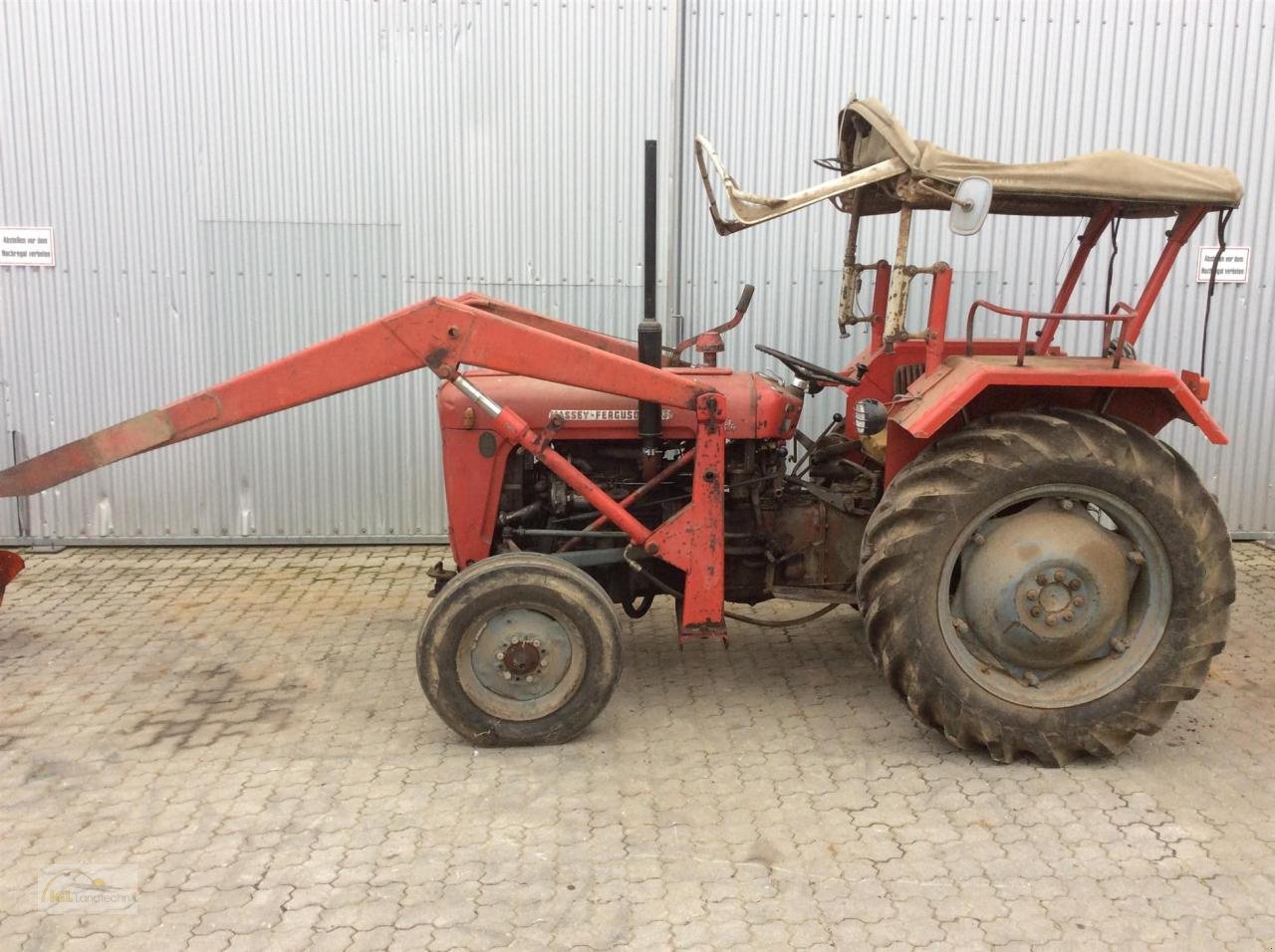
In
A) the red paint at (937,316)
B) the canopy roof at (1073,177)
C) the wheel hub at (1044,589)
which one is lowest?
the wheel hub at (1044,589)

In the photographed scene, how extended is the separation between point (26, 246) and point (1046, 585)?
6068 mm

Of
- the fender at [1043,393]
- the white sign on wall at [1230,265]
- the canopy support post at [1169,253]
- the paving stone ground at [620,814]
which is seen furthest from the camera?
the white sign on wall at [1230,265]

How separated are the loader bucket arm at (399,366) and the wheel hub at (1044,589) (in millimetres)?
1275

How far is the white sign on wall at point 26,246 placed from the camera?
18.8 ft

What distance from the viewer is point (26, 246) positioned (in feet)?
18.9

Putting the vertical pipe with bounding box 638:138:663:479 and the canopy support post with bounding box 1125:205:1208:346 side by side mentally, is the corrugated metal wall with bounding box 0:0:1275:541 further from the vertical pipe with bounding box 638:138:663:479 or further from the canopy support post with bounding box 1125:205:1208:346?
the canopy support post with bounding box 1125:205:1208:346

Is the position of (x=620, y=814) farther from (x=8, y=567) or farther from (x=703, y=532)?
(x=8, y=567)

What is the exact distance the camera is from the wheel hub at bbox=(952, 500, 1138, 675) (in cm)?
324

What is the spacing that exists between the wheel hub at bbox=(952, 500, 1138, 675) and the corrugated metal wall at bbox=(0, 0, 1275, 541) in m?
2.88

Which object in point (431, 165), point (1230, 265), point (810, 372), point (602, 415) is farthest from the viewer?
point (1230, 265)

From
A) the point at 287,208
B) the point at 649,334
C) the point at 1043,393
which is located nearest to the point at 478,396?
the point at 649,334

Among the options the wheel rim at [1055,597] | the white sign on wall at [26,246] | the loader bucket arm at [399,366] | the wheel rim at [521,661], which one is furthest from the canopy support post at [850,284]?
the white sign on wall at [26,246]

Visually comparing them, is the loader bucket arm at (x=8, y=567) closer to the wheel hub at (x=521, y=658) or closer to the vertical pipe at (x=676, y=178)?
the wheel hub at (x=521, y=658)

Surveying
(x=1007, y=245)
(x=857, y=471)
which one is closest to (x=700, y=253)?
(x=1007, y=245)
